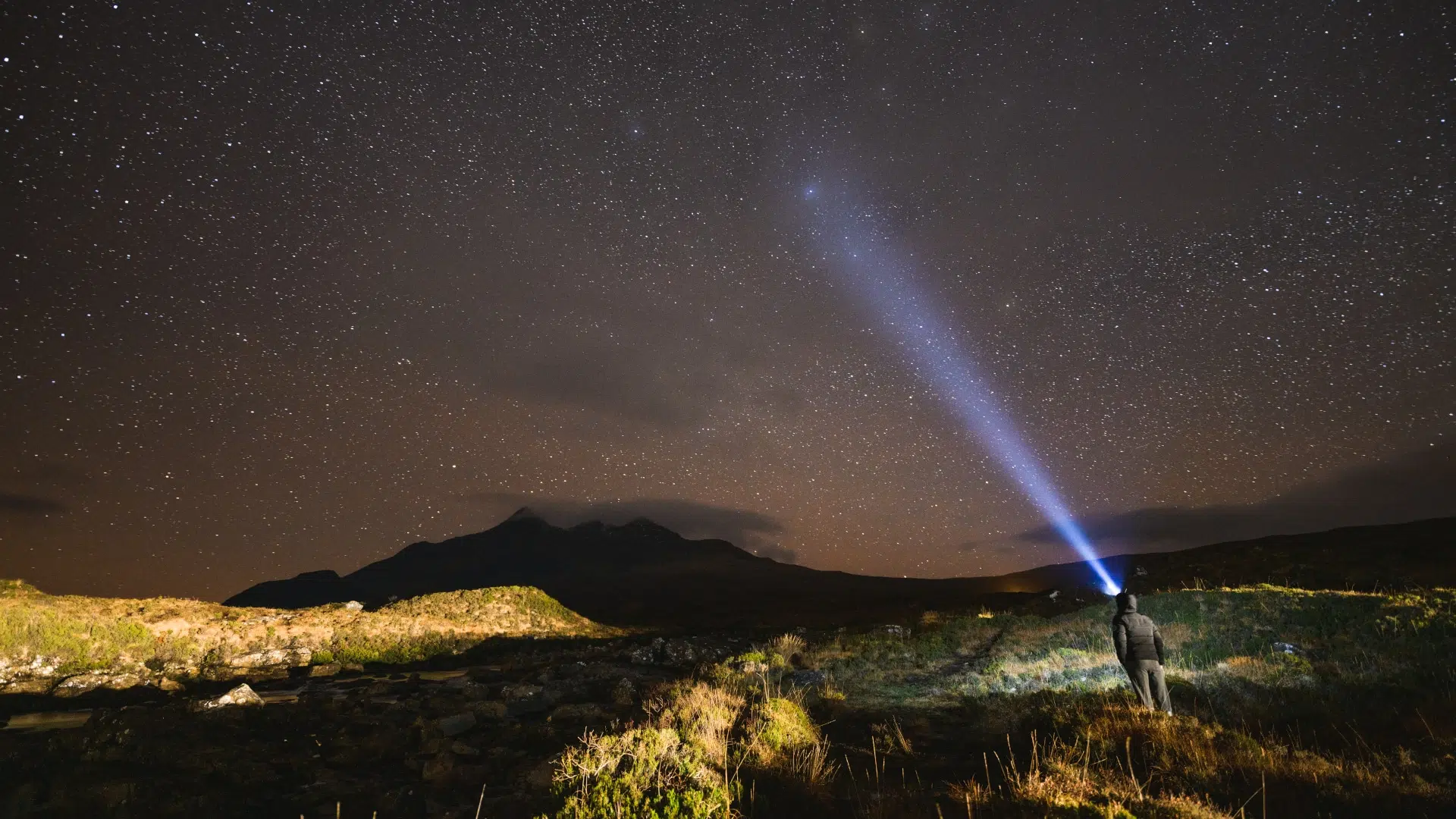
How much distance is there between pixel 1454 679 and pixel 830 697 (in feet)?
34.3

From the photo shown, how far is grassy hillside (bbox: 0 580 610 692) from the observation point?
56.0 feet

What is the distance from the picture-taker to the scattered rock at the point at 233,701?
1280cm

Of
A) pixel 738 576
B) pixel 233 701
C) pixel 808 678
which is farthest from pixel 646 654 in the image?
pixel 738 576

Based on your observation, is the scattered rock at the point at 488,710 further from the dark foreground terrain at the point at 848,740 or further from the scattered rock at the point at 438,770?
the scattered rock at the point at 438,770

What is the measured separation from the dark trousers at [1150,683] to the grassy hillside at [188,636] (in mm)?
24671

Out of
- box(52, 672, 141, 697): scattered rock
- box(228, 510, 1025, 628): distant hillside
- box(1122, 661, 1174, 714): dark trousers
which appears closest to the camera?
box(1122, 661, 1174, 714): dark trousers

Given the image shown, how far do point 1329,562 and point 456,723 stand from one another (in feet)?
158

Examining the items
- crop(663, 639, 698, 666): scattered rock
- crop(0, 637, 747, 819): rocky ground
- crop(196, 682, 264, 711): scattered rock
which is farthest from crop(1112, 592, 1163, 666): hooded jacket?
crop(663, 639, 698, 666): scattered rock

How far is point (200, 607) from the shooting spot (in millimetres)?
24250

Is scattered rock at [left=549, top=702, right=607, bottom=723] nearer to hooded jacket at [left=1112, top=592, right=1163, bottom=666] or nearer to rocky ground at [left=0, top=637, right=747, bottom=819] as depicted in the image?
rocky ground at [left=0, top=637, right=747, bottom=819]

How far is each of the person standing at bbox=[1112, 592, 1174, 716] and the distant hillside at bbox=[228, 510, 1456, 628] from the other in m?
26.7

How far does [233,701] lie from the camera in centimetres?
1333

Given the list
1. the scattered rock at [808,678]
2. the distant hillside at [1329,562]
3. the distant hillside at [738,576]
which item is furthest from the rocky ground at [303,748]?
the distant hillside at [738,576]

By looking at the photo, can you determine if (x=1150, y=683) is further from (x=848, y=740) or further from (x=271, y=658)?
(x=271, y=658)
